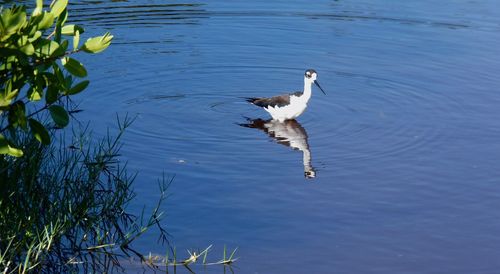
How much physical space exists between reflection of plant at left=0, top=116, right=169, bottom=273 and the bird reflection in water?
3.48 metres

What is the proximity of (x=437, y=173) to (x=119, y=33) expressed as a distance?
8.39 metres

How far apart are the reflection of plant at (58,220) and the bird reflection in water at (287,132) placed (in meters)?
3.48

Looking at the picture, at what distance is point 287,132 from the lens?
14492 mm

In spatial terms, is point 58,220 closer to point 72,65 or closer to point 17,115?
point 17,115

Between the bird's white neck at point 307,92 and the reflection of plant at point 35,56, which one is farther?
the bird's white neck at point 307,92

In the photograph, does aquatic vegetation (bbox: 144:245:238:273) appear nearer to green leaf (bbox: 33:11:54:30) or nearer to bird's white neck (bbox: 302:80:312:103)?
green leaf (bbox: 33:11:54:30)

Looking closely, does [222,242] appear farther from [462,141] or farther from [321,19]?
[321,19]

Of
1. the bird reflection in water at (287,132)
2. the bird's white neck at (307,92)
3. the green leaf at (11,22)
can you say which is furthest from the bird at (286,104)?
the green leaf at (11,22)

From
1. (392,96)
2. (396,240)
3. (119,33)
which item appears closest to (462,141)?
(392,96)

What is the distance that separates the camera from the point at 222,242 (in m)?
10.1

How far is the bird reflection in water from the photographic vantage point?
44.1ft

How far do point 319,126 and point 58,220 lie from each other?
6.75 meters

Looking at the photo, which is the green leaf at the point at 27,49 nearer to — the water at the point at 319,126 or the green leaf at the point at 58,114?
the green leaf at the point at 58,114

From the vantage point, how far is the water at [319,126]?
33.7 ft
